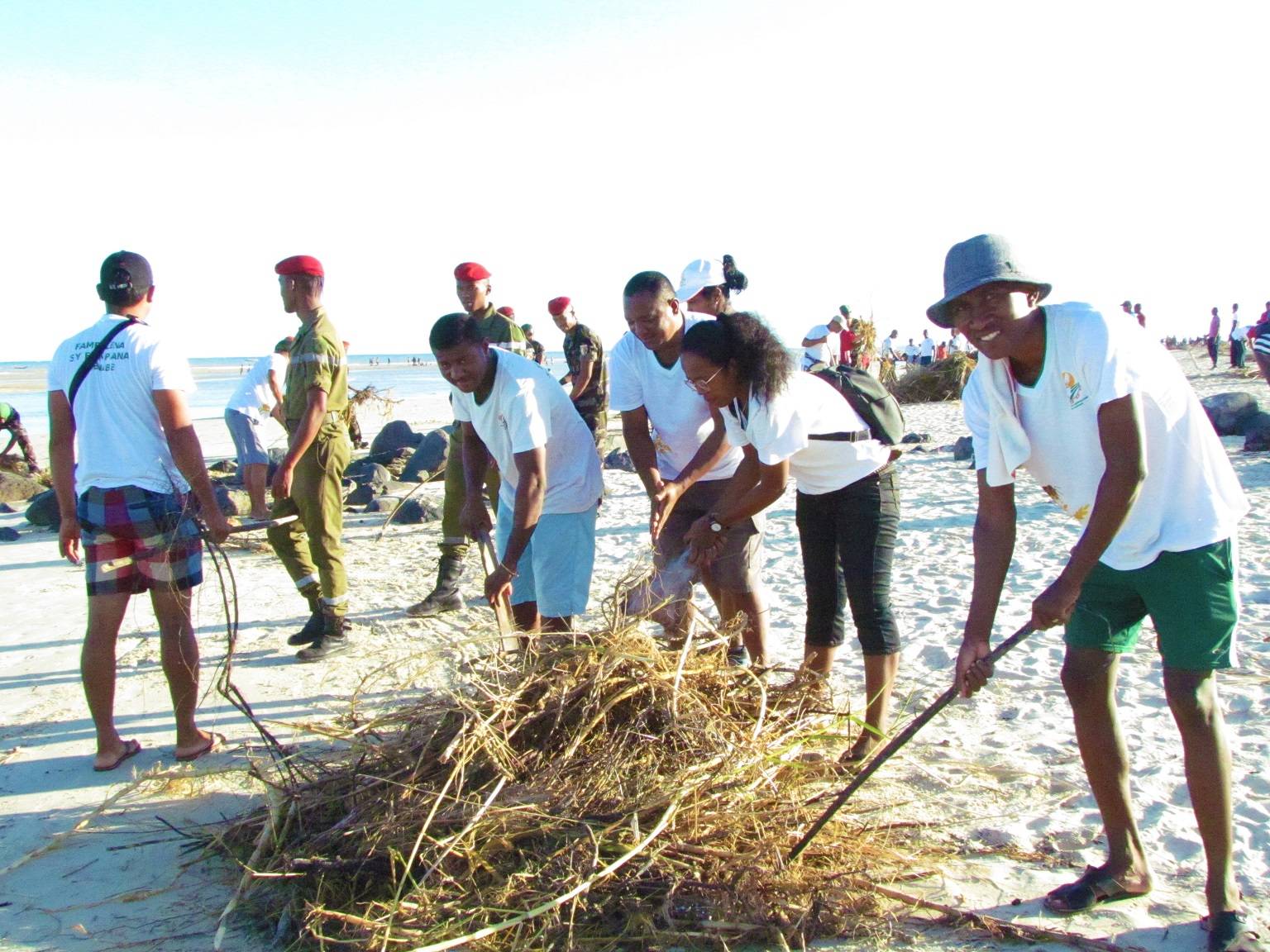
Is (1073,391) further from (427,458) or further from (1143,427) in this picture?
(427,458)

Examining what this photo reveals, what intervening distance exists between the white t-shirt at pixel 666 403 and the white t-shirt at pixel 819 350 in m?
7.34

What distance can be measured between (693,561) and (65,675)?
359 cm

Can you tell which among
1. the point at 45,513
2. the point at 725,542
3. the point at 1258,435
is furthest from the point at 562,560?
the point at 1258,435

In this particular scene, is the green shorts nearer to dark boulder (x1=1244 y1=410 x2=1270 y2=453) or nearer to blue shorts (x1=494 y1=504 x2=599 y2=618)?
blue shorts (x1=494 y1=504 x2=599 y2=618)

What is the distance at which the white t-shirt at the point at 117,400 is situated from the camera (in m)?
3.79

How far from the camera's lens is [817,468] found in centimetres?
356

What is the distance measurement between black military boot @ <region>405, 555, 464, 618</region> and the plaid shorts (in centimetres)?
232

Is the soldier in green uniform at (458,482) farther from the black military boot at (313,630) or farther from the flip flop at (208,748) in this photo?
the flip flop at (208,748)

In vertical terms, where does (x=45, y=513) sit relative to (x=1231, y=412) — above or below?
below

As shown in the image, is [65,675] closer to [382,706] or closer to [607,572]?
[382,706]

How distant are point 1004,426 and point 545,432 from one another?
5.98 ft

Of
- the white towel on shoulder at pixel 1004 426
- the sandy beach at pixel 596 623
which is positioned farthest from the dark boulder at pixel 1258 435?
the white towel on shoulder at pixel 1004 426

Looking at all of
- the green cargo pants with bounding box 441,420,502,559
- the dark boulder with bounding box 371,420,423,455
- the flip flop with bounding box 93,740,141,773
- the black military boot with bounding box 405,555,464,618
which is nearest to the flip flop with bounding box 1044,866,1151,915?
the flip flop with bounding box 93,740,141,773

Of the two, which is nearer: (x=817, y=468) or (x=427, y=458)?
(x=817, y=468)
